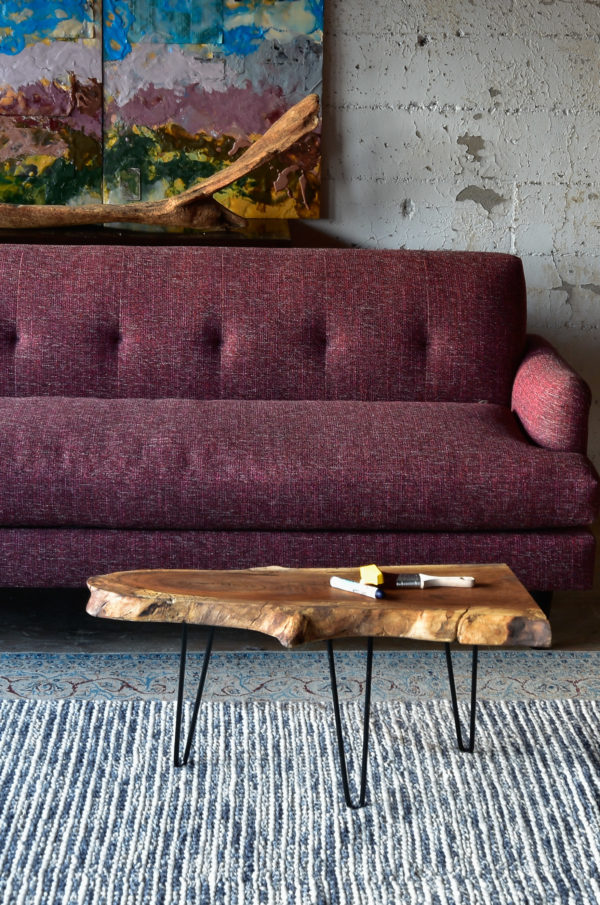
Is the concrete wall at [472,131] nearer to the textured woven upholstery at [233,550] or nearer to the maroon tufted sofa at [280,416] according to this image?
the maroon tufted sofa at [280,416]

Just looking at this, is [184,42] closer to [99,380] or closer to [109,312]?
[109,312]

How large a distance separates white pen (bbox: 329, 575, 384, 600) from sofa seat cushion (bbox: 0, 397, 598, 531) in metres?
0.63

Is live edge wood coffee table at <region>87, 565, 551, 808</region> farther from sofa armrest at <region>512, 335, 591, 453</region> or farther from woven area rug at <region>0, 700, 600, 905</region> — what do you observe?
sofa armrest at <region>512, 335, 591, 453</region>

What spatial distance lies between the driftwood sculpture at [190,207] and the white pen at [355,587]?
1.92 meters

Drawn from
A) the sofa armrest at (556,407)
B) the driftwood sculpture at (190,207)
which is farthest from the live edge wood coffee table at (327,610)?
the driftwood sculpture at (190,207)

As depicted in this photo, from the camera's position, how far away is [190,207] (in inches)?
125

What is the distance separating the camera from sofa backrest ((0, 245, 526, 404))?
281cm

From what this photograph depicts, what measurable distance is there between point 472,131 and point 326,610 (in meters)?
2.42

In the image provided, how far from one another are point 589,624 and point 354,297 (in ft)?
3.74

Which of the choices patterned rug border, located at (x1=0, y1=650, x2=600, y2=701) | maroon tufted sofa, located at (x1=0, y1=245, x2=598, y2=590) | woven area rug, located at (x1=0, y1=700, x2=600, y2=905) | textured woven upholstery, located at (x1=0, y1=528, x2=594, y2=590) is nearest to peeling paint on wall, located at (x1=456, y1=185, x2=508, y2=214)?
maroon tufted sofa, located at (x1=0, y1=245, x2=598, y2=590)

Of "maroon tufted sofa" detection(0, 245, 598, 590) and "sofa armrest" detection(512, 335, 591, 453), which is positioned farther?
"sofa armrest" detection(512, 335, 591, 453)

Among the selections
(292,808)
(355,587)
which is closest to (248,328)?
(355,587)

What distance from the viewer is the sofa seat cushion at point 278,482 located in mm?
2203

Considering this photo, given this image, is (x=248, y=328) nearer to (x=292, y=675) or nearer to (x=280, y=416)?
(x=280, y=416)
